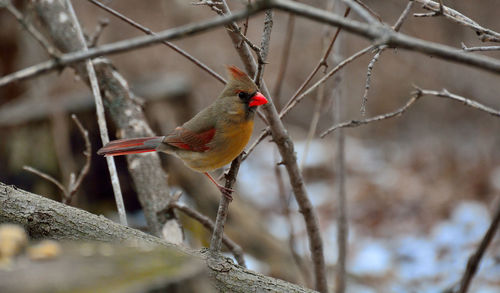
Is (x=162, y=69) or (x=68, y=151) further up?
(x=162, y=69)

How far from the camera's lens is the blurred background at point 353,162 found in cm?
533

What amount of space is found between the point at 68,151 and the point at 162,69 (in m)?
4.54

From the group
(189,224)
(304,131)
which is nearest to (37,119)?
(189,224)

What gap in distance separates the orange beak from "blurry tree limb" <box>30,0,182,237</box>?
0.87m

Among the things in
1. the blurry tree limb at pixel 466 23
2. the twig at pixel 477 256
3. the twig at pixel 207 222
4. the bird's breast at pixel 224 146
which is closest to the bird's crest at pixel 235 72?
the bird's breast at pixel 224 146

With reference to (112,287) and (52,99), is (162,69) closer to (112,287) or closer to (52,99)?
(52,99)

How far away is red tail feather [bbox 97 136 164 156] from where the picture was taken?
2904mm

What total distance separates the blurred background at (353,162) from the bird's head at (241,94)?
692mm

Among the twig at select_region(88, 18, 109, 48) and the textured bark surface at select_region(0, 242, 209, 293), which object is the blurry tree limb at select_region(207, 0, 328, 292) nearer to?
the twig at select_region(88, 18, 109, 48)

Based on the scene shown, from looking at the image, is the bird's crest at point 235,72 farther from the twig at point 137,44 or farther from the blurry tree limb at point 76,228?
the twig at point 137,44

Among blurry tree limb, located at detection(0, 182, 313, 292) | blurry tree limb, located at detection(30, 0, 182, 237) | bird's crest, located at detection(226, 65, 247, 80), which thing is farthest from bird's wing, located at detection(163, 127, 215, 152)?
blurry tree limb, located at detection(0, 182, 313, 292)

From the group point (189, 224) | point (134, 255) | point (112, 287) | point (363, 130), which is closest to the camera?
point (112, 287)

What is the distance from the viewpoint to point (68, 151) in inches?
233

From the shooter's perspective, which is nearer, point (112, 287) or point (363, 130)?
point (112, 287)
